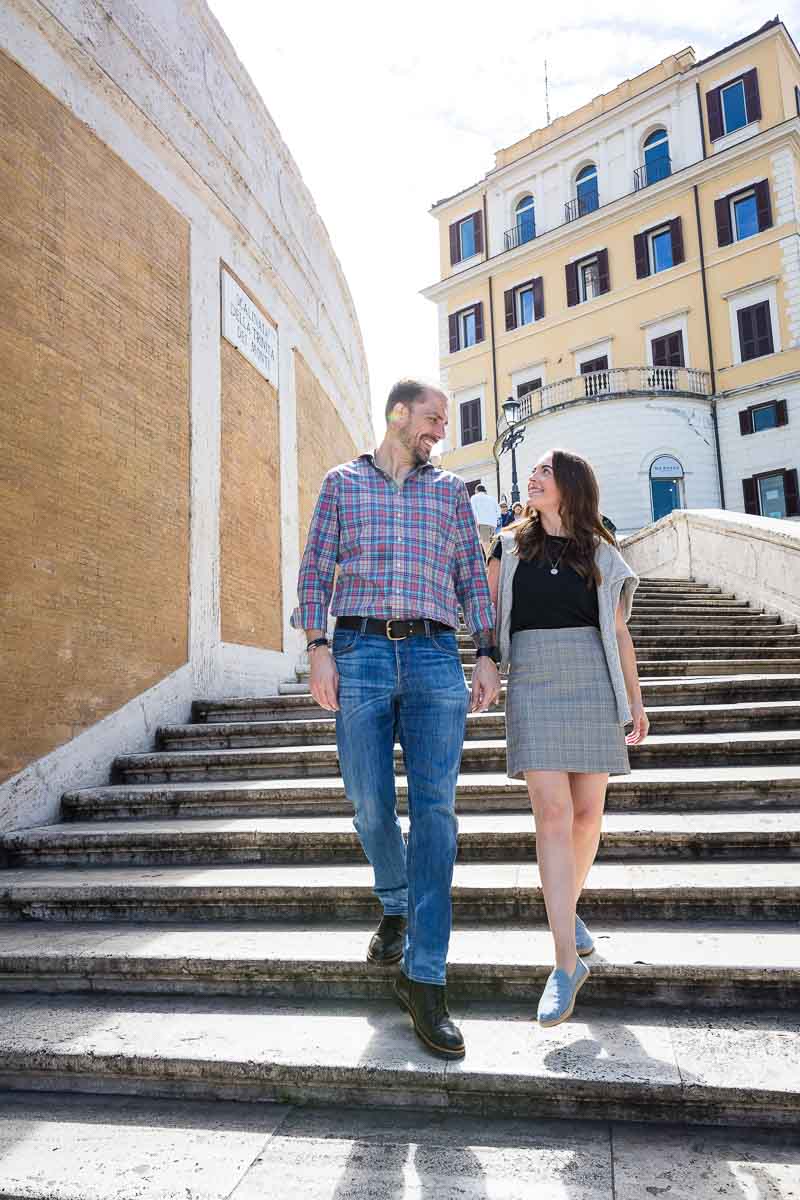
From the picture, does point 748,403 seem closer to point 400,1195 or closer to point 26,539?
point 26,539

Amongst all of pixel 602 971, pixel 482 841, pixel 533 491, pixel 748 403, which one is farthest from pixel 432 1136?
pixel 748 403

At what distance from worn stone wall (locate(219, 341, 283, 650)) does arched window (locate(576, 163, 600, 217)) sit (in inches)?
885

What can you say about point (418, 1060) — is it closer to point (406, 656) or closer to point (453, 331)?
point (406, 656)

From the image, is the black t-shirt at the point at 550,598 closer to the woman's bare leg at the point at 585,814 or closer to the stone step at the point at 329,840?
the woman's bare leg at the point at 585,814

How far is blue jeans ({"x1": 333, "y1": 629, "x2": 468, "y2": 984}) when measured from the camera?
7.86ft

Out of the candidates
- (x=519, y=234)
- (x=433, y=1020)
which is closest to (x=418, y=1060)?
(x=433, y=1020)

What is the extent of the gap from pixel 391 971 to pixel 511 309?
28006mm

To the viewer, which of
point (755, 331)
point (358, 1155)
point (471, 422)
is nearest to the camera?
point (358, 1155)

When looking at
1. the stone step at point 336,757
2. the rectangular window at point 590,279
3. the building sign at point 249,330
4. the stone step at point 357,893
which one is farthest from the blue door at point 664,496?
the stone step at point 357,893

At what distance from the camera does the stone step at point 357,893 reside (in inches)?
117

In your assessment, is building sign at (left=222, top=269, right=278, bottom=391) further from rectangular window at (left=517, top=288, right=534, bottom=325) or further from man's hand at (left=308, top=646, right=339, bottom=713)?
rectangular window at (left=517, top=288, right=534, bottom=325)

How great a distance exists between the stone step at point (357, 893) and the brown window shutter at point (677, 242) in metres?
24.4

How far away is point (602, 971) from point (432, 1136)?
75 centimetres

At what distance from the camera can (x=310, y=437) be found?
9.45 metres
